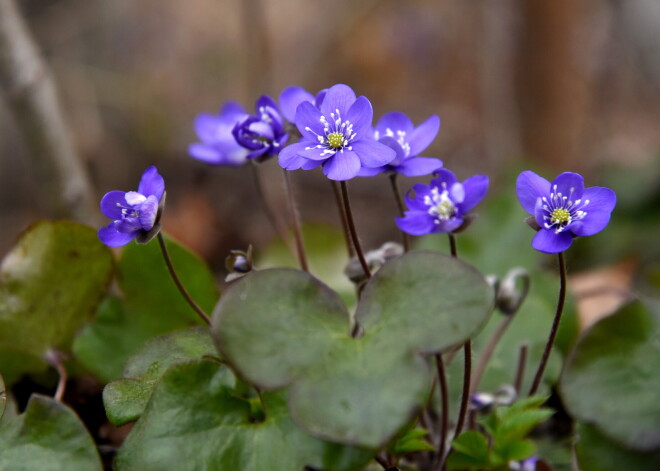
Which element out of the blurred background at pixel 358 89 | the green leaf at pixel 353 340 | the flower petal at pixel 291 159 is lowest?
the blurred background at pixel 358 89

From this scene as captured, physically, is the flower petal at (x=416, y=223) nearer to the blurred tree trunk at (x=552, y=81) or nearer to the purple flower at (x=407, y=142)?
the purple flower at (x=407, y=142)

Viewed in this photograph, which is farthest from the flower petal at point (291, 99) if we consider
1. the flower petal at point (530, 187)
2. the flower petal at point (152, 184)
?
the flower petal at point (530, 187)

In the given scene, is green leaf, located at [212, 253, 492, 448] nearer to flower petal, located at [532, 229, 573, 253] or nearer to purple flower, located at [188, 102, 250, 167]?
flower petal, located at [532, 229, 573, 253]

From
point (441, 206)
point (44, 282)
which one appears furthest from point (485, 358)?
point (44, 282)

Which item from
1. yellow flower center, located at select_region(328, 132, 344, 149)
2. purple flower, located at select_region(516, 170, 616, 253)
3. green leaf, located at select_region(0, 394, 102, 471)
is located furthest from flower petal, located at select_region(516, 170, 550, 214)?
green leaf, located at select_region(0, 394, 102, 471)

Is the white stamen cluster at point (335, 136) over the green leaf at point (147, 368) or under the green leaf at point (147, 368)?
over

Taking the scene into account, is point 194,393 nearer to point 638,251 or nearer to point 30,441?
point 30,441

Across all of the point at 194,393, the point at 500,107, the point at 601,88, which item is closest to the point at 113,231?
the point at 194,393
